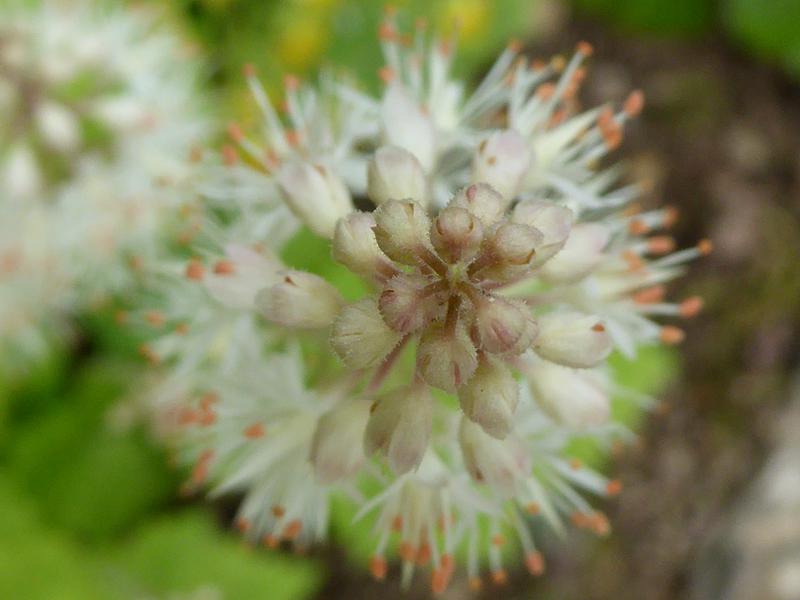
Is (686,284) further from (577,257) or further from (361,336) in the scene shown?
(361,336)

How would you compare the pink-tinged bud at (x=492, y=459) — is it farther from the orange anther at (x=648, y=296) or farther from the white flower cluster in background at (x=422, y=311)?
the orange anther at (x=648, y=296)

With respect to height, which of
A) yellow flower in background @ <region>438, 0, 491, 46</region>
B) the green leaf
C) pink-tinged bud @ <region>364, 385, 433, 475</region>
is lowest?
the green leaf

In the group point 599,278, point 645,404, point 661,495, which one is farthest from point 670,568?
point 599,278

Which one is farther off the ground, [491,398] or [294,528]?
[491,398]

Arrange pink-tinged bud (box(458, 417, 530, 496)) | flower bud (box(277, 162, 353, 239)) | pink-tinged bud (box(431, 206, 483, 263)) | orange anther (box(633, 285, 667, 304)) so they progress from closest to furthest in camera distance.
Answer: pink-tinged bud (box(431, 206, 483, 263))
pink-tinged bud (box(458, 417, 530, 496))
flower bud (box(277, 162, 353, 239))
orange anther (box(633, 285, 667, 304))

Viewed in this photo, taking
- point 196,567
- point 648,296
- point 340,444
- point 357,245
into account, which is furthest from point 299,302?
point 196,567

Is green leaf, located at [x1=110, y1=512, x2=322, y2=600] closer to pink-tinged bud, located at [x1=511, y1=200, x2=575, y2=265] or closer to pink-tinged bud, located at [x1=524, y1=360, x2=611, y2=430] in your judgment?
pink-tinged bud, located at [x1=524, y1=360, x2=611, y2=430]

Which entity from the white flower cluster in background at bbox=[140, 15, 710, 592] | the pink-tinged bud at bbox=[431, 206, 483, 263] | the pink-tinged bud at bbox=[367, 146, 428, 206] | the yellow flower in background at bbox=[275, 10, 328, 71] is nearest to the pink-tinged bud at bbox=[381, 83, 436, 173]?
the white flower cluster in background at bbox=[140, 15, 710, 592]
